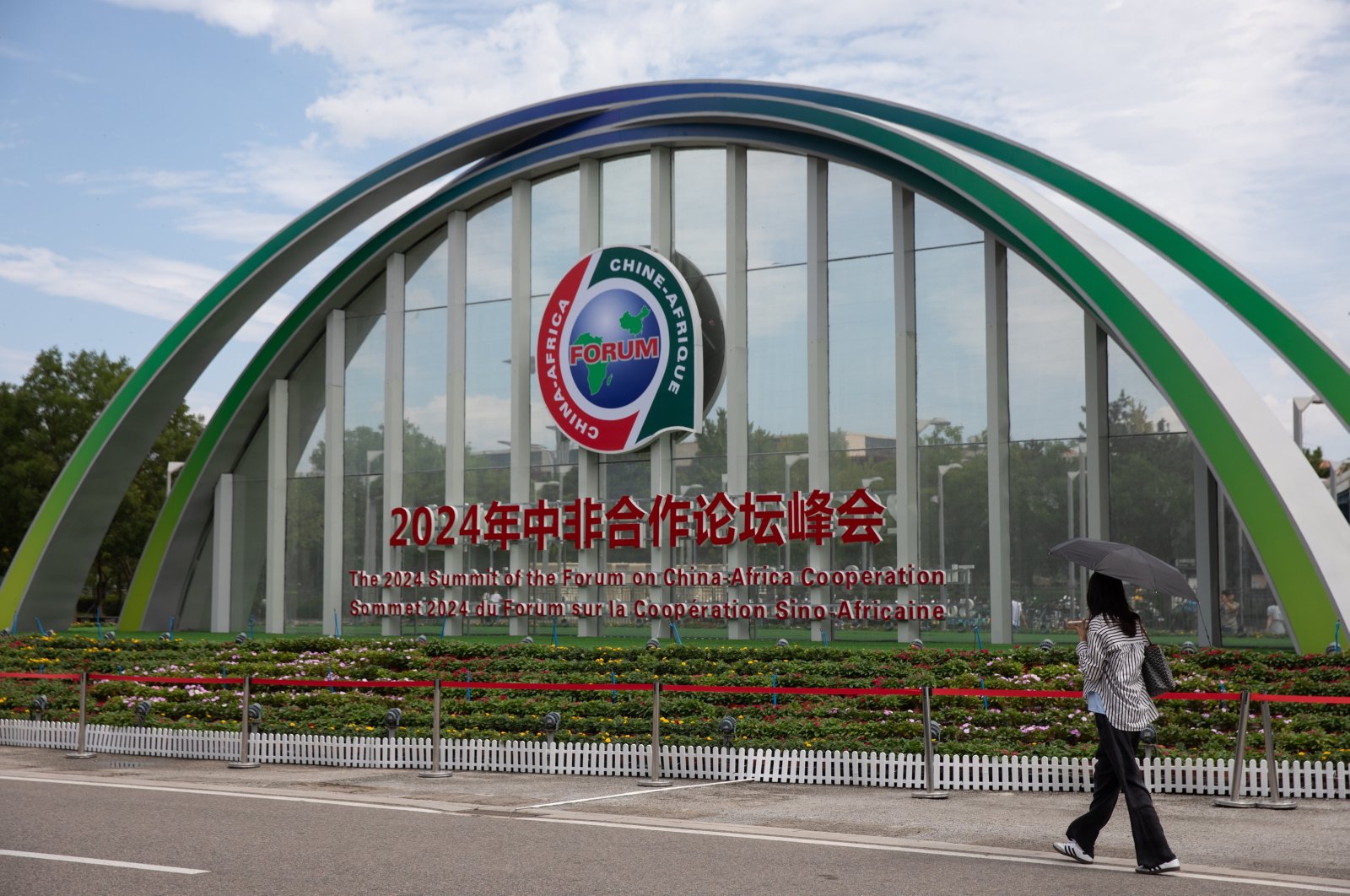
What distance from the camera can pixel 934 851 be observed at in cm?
978

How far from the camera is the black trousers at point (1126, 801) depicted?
888cm

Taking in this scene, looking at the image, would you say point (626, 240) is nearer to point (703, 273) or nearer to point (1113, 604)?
point (703, 273)

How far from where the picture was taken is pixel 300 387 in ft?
128

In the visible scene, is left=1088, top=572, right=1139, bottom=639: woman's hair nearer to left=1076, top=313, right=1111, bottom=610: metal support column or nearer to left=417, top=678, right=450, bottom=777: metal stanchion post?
left=417, top=678, right=450, bottom=777: metal stanchion post

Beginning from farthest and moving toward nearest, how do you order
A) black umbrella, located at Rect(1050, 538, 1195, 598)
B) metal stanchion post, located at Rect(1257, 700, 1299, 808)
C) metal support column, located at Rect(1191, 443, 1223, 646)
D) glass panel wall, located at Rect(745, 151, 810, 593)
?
glass panel wall, located at Rect(745, 151, 810, 593), metal support column, located at Rect(1191, 443, 1223, 646), metal stanchion post, located at Rect(1257, 700, 1299, 808), black umbrella, located at Rect(1050, 538, 1195, 598)

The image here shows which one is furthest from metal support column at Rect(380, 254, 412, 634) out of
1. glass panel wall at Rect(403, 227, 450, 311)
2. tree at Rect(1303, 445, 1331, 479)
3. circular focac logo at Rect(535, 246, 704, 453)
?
tree at Rect(1303, 445, 1331, 479)

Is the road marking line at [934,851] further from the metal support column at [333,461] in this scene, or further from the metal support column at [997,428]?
the metal support column at [333,461]

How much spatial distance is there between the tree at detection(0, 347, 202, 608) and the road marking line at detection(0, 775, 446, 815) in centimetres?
4583

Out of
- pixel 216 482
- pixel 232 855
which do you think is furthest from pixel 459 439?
pixel 232 855

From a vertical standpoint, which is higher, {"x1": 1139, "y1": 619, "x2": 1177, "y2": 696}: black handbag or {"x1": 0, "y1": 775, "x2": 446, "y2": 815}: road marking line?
{"x1": 1139, "y1": 619, "x2": 1177, "y2": 696}: black handbag

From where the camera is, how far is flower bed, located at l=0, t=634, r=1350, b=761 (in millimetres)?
15359

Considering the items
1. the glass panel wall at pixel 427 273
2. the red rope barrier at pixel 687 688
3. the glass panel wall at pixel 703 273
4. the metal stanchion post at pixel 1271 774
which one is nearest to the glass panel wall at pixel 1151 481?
the glass panel wall at pixel 703 273

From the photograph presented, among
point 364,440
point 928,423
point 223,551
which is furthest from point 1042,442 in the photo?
point 223,551

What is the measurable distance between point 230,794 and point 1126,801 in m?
8.17
